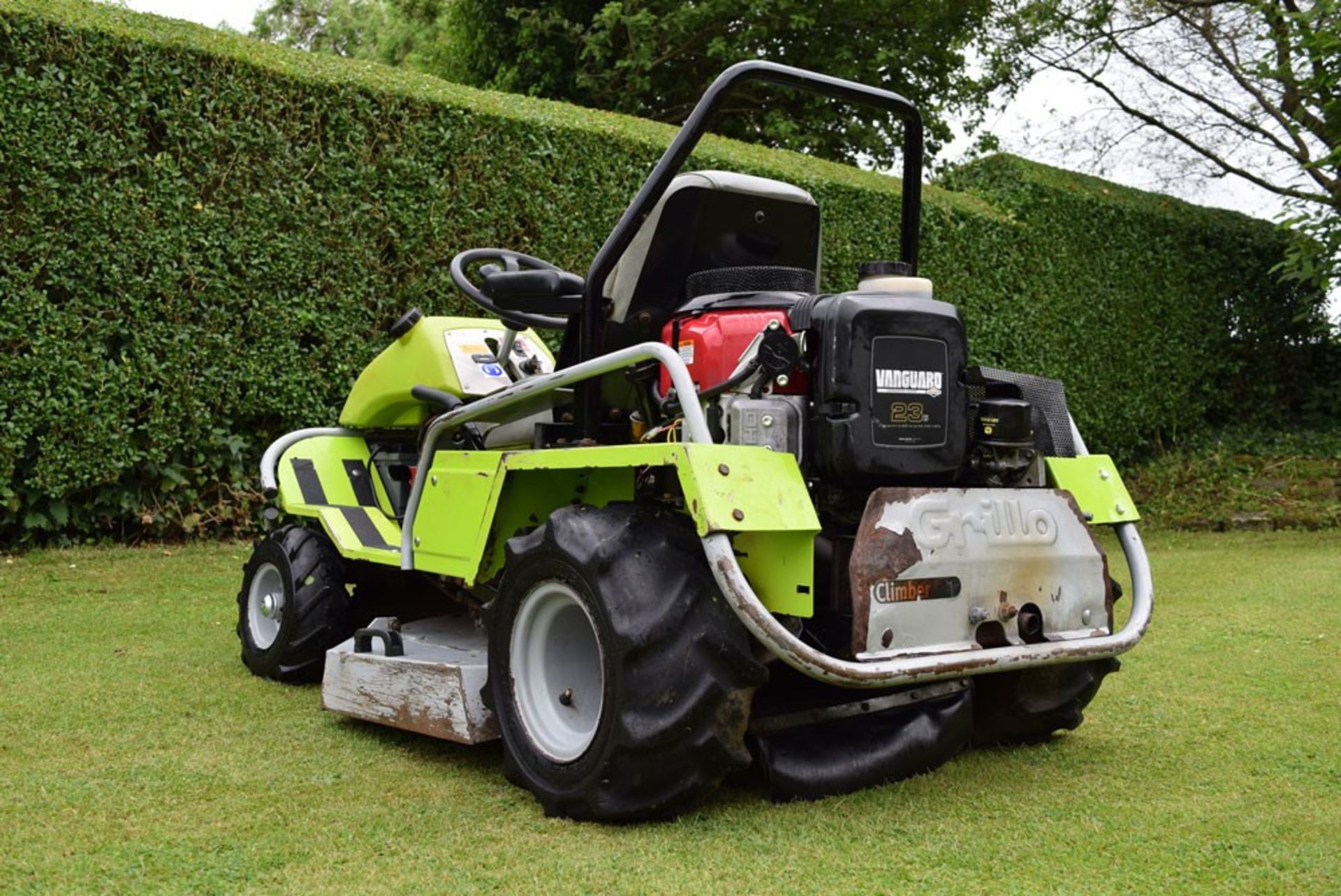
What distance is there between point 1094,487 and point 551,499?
1.56 meters

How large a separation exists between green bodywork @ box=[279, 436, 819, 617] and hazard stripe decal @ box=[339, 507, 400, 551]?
15mm

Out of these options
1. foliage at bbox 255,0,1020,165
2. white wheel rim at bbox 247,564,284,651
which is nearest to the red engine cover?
white wheel rim at bbox 247,564,284,651

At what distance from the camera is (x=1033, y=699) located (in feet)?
12.4

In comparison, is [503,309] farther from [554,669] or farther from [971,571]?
[971,571]

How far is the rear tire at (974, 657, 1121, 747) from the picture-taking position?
379cm

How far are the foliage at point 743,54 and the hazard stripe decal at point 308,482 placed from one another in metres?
12.2

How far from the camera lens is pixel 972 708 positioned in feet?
12.0

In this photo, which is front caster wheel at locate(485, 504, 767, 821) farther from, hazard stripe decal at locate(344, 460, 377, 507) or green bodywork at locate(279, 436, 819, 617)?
hazard stripe decal at locate(344, 460, 377, 507)

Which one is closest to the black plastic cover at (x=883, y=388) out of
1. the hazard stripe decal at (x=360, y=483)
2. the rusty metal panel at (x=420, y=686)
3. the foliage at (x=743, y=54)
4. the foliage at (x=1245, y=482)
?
the rusty metal panel at (x=420, y=686)

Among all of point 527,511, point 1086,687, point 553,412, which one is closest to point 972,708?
point 1086,687

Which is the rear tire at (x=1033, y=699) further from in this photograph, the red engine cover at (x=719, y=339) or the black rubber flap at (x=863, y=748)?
the red engine cover at (x=719, y=339)

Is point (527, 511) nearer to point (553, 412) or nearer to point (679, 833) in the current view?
point (553, 412)

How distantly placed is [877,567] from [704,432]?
0.51 metres

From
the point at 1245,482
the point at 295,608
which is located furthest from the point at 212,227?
the point at 1245,482
